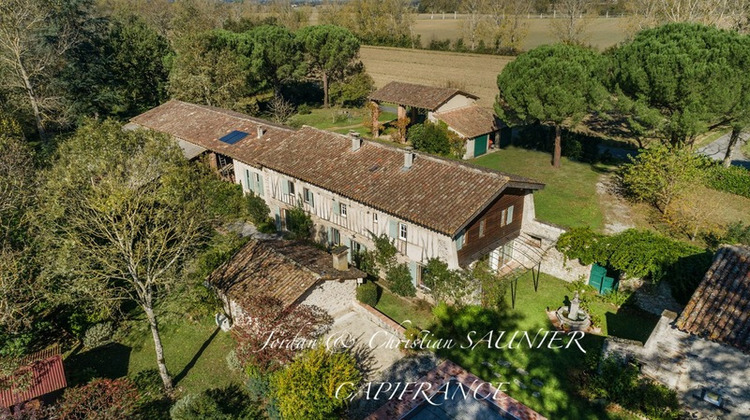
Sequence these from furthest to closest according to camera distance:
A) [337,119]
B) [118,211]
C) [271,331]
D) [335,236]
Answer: [337,119] → [335,236] → [271,331] → [118,211]

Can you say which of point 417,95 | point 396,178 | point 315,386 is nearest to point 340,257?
point 396,178

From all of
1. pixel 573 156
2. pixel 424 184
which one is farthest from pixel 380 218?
pixel 573 156

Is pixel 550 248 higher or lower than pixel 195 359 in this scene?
higher

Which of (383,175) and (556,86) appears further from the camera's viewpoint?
(556,86)

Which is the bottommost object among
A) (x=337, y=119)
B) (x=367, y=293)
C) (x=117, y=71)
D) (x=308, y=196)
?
(x=337, y=119)

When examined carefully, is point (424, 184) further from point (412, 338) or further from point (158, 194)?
point (158, 194)

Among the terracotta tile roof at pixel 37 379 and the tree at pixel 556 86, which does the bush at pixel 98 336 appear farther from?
the tree at pixel 556 86

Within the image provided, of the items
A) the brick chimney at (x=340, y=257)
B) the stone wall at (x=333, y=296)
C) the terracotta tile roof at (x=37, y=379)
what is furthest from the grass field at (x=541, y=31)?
the terracotta tile roof at (x=37, y=379)

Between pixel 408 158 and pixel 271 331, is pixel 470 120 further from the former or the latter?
pixel 271 331

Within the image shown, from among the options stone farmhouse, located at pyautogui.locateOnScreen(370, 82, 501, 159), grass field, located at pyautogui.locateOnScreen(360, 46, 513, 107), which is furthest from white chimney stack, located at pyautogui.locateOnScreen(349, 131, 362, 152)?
grass field, located at pyautogui.locateOnScreen(360, 46, 513, 107)
